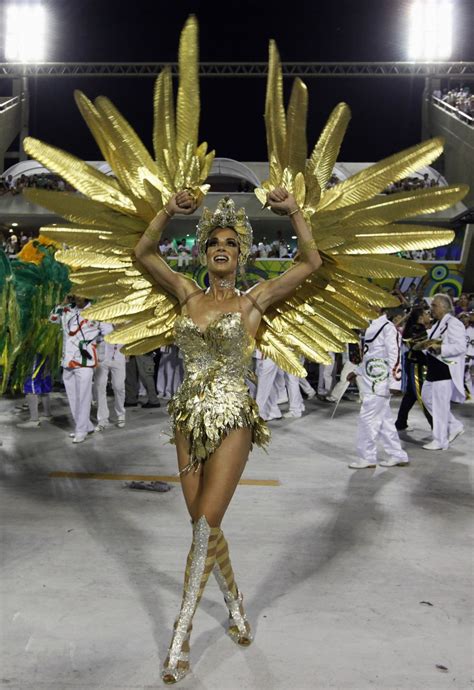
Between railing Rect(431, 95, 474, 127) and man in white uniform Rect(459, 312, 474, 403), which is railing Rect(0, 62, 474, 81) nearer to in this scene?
railing Rect(431, 95, 474, 127)

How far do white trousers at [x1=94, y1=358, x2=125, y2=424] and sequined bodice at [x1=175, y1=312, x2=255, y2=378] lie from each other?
616 centimetres

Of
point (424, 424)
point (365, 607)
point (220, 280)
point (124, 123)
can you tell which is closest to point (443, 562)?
point (365, 607)

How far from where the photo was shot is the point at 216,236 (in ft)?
11.0

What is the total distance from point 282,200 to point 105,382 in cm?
679

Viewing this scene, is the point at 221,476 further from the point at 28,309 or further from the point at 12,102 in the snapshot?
the point at 12,102

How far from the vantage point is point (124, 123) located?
345 cm

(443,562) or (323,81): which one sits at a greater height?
(323,81)

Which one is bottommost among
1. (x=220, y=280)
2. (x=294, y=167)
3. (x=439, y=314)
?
(x=439, y=314)

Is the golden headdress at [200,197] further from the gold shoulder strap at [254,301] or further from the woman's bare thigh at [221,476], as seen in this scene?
the woman's bare thigh at [221,476]

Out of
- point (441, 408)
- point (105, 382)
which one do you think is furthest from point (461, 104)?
point (105, 382)

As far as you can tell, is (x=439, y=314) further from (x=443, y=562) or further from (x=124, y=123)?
(x=124, y=123)

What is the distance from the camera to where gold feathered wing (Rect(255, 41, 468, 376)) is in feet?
10.9

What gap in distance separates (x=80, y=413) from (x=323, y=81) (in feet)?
60.5

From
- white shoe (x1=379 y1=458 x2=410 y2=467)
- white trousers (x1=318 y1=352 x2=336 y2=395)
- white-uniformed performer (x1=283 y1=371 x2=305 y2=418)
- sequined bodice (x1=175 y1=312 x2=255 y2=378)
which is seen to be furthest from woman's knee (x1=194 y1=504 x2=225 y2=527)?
white trousers (x1=318 y1=352 x2=336 y2=395)
